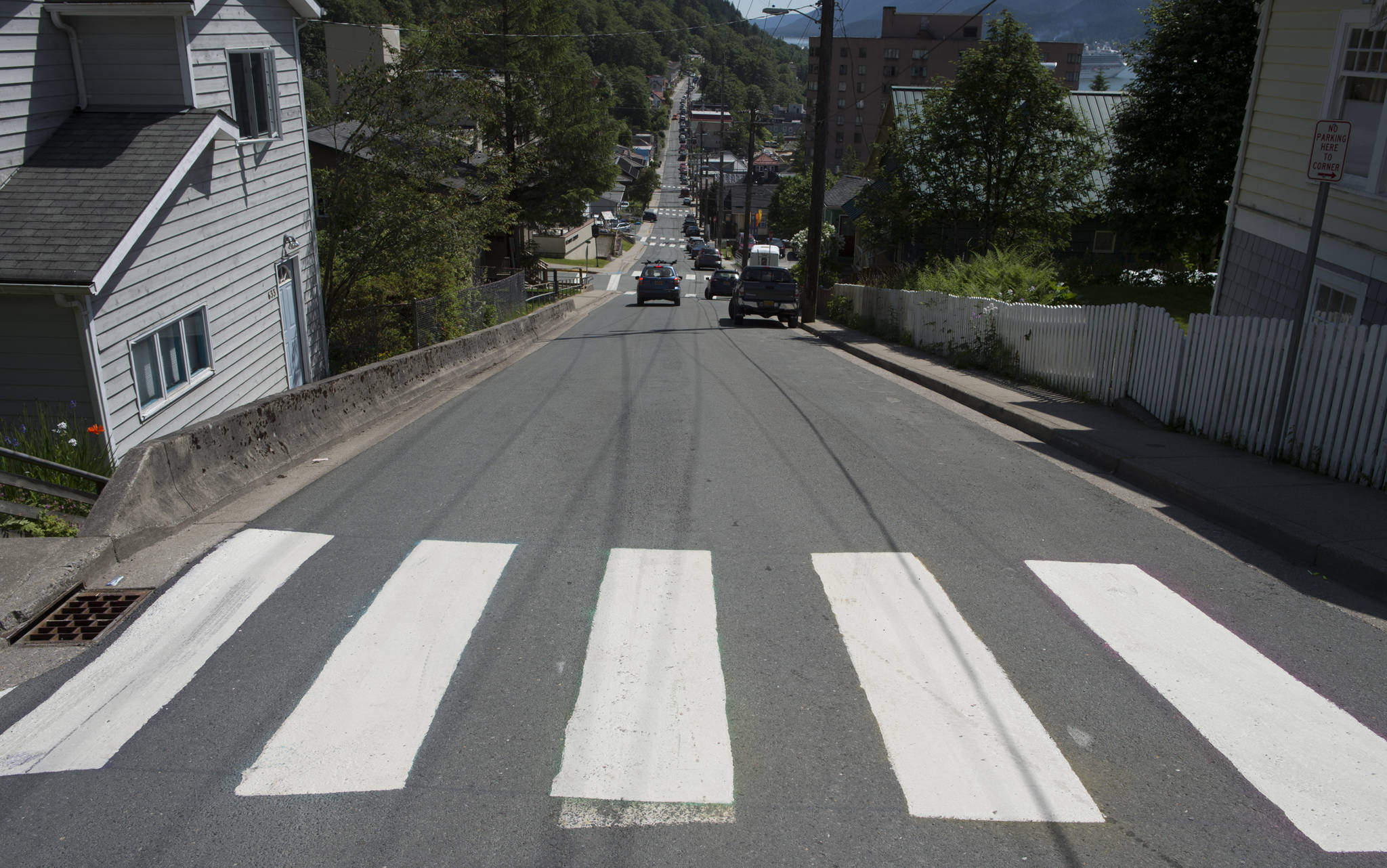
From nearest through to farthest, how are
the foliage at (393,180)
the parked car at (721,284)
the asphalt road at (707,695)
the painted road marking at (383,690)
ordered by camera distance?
the asphalt road at (707,695)
the painted road marking at (383,690)
the foliage at (393,180)
the parked car at (721,284)

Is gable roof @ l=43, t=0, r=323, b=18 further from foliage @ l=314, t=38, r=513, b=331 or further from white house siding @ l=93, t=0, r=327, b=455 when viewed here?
foliage @ l=314, t=38, r=513, b=331

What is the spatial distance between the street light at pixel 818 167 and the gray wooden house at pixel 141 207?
50.0ft

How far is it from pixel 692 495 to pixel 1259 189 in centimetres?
1061

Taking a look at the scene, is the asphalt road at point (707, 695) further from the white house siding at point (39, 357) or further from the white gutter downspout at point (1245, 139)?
the white gutter downspout at point (1245, 139)

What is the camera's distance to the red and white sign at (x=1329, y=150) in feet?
24.7

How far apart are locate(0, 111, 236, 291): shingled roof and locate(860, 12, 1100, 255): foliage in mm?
18482

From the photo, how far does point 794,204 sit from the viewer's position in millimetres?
81875

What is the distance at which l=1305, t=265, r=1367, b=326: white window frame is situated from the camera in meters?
10.8

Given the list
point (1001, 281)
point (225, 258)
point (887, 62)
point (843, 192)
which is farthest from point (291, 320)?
point (887, 62)

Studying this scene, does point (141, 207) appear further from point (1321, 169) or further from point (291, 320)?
point (1321, 169)

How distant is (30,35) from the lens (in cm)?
1079

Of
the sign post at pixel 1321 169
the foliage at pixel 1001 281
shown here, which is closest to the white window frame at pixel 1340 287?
the sign post at pixel 1321 169

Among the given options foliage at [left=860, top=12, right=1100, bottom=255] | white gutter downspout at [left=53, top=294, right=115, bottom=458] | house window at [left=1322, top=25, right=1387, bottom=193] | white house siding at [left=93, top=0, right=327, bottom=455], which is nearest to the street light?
foliage at [left=860, top=12, right=1100, bottom=255]

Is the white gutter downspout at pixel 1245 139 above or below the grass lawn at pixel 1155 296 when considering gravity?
above
